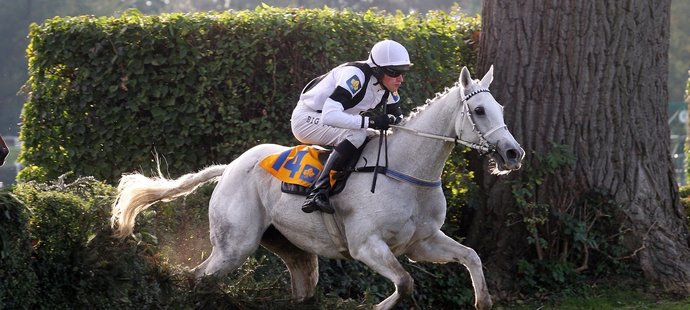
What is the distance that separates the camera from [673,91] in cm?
4625

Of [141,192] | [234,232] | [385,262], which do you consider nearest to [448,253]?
[385,262]

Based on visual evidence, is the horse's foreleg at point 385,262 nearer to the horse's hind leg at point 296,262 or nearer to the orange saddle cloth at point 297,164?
the orange saddle cloth at point 297,164

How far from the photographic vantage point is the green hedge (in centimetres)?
1006

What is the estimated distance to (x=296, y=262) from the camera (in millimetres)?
8508

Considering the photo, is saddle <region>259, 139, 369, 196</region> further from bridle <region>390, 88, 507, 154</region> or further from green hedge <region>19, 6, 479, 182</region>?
green hedge <region>19, 6, 479, 182</region>

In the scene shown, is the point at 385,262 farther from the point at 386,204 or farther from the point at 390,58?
the point at 390,58

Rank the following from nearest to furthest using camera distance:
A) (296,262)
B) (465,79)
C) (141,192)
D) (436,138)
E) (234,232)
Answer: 1. (465,79)
2. (436,138)
3. (234,232)
4. (141,192)
5. (296,262)

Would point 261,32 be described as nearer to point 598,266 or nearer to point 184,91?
point 184,91

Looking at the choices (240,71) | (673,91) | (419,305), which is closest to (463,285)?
(419,305)

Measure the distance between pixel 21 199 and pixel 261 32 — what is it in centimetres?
371

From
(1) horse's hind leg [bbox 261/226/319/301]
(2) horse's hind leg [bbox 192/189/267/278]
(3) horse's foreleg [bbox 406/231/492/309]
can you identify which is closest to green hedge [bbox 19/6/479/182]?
(1) horse's hind leg [bbox 261/226/319/301]

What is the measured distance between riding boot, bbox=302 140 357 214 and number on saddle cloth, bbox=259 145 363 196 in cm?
6

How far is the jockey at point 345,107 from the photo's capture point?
24.4 feet

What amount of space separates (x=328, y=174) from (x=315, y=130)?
408mm
